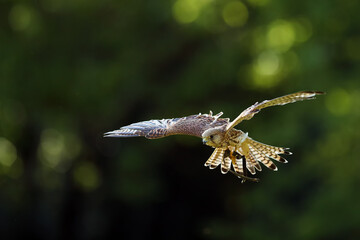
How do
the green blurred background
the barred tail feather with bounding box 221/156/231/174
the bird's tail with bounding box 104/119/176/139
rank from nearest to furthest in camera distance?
the bird's tail with bounding box 104/119/176/139, the barred tail feather with bounding box 221/156/231/174, the green blurred background

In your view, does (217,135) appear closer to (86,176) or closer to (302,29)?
(302,29)

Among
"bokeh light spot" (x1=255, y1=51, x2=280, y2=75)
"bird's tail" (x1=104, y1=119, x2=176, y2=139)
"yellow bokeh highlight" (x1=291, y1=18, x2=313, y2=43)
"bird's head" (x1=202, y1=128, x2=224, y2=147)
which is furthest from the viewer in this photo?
"yellow bokeh highlight" (x1=291, y1=18, x2=313, y2=43)

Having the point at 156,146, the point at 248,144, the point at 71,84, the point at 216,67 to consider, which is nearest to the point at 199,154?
the point at 156,146

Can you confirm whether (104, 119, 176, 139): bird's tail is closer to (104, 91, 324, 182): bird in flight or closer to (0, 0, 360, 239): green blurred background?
(104, 91, 324, 182): bird in flight

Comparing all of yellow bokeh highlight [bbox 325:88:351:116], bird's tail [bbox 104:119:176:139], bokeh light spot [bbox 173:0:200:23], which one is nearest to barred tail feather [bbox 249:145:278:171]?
bird's tail [bbox 104:119:176:139]

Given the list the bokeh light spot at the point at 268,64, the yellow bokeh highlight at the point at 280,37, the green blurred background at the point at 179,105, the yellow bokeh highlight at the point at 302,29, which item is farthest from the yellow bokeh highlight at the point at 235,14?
the bokeh light spot at the point at 268,64

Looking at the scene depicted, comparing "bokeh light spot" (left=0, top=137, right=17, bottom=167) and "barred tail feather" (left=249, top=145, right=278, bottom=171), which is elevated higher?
"bokeh light spot" (left=0, top=137, right=17, bottom=167)

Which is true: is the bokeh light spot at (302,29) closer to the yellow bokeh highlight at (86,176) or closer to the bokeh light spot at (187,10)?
the bokeh light spot at (187,10)
